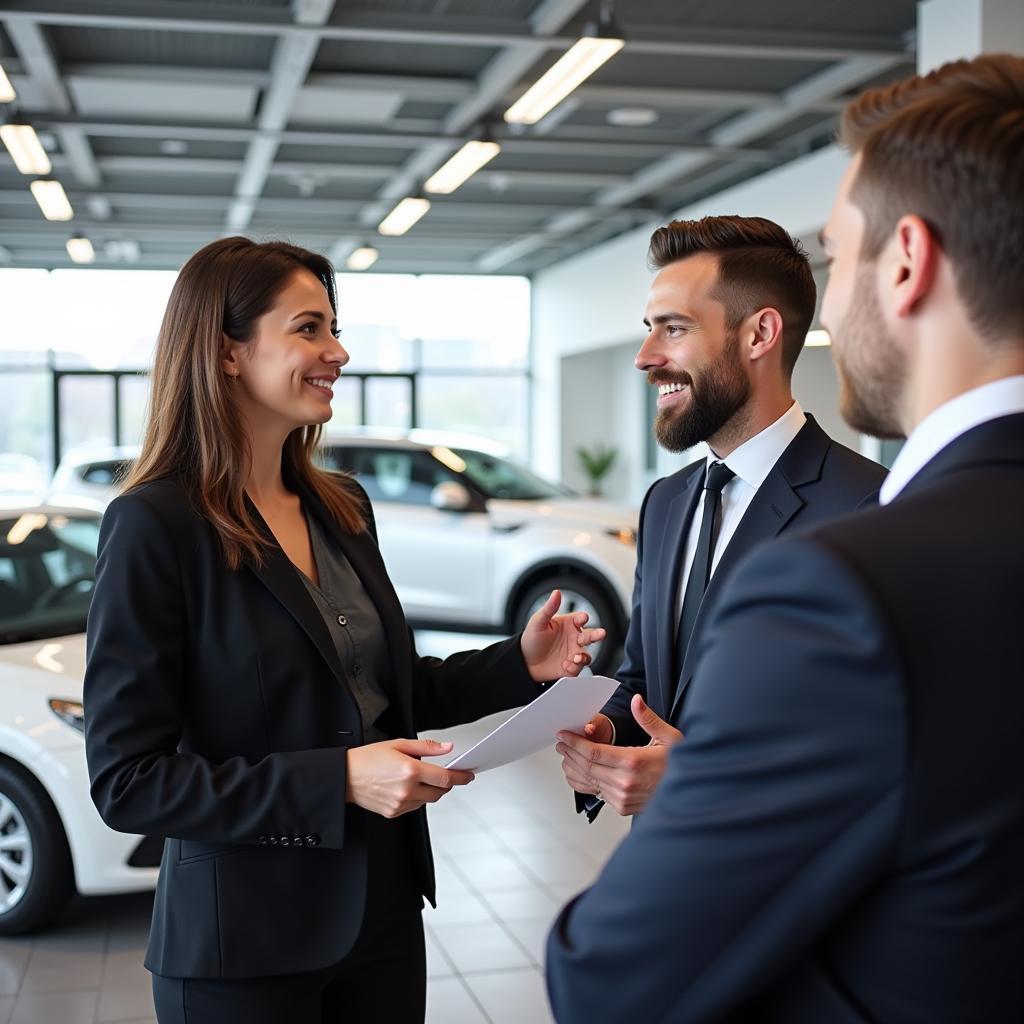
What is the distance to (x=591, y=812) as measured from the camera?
7.49 feet

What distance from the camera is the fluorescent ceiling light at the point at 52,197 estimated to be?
10.9 meters

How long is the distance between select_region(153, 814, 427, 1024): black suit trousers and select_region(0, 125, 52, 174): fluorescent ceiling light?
8.21 m

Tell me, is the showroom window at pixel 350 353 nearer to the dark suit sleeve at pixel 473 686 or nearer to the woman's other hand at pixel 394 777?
the dark suit sleeve at pixel 473 686

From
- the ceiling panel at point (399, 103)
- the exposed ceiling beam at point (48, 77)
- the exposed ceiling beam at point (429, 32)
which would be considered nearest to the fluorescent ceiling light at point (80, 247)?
the ceiling panel at point (399, 103)

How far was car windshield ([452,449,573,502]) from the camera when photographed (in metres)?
9.02

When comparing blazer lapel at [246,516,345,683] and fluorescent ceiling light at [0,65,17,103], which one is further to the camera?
fluorescent ceiling light at [0,65,17,103]

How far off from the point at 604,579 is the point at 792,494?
255 inches

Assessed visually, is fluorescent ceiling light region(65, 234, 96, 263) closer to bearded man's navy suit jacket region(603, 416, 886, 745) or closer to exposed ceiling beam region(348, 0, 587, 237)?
exposed ceiling beam region(348, 0, 587, 237)

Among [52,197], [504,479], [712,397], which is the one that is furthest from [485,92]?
[712,397]

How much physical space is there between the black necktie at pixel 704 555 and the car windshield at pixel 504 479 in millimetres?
6654

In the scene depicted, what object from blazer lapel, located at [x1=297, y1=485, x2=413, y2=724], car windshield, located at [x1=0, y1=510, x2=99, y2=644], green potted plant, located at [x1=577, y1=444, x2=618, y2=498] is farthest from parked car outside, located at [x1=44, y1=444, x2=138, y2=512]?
green potted plant, located at [x1=577, y1=444, x2=618, y2=498]

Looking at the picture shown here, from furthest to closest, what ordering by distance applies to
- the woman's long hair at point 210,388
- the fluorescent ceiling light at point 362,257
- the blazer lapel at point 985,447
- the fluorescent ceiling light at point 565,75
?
the fluorescent ceiling light at point 362,257 → the fluorescent ceiling light at point 565,75 → the woman's long hair at point 210,388 → the blazer lapel at point 985,447

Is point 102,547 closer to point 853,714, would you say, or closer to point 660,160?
point 853,714

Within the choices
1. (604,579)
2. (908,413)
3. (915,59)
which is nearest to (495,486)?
(604,579)
